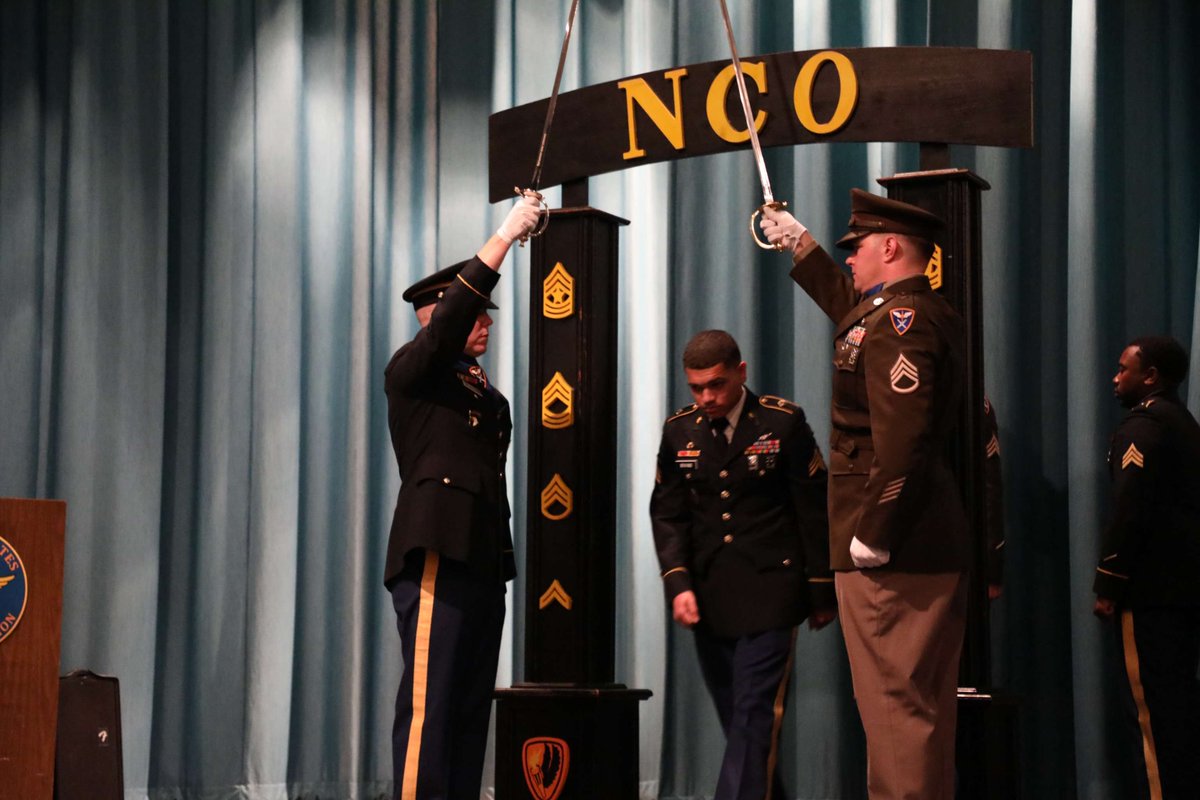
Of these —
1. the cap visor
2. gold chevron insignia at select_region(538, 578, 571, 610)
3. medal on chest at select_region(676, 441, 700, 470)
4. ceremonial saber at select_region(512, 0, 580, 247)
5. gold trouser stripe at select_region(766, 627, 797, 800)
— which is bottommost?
gold trouser stripe at select_region(766, 627, 797, 800)

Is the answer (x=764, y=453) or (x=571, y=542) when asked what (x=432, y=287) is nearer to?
(x=571, y=542)

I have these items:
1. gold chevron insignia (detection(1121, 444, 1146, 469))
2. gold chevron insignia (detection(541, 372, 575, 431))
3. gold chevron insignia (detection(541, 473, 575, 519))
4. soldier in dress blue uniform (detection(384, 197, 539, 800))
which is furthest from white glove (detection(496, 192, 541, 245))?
gold chevron insignia (detection(1121, 444, 1146, 469))

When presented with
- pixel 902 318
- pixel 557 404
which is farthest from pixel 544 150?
pixel 902 318

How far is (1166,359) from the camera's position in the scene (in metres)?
3.78

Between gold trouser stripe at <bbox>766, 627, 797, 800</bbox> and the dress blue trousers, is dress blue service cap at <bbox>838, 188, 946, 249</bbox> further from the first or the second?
the dress blue trousers

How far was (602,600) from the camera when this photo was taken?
12.0 feet

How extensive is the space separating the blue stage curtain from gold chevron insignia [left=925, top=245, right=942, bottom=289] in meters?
1.00

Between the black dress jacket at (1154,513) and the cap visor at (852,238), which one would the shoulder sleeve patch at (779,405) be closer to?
the cap visor at (852,238)

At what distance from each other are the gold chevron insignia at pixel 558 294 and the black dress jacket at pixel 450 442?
36 centimetres

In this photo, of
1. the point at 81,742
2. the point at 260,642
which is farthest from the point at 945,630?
the point at 260,642

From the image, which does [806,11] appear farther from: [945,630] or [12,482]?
[12,482]

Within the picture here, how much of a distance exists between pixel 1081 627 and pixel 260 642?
2781 mm

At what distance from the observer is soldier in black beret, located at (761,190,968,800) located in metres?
2.79

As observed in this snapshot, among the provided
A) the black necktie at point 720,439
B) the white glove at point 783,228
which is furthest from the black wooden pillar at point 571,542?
the white glove at point 783,228
